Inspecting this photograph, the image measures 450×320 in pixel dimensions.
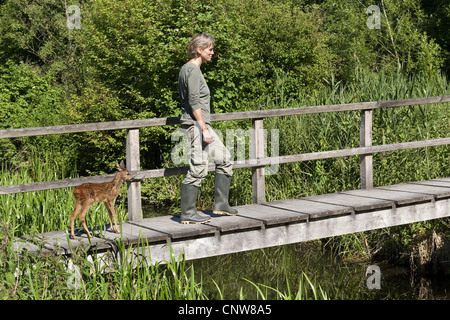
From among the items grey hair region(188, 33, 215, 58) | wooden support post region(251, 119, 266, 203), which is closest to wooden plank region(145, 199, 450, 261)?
wooden support post region(251, 119, 266, 203)

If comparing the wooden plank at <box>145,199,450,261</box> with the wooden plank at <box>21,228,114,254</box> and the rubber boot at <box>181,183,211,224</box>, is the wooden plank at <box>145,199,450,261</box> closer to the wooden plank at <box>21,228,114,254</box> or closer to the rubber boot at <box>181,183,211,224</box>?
the rubber boot at <box>181,183,211,224</box>

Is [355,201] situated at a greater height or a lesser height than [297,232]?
greater

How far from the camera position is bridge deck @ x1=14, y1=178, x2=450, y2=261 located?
6094mm

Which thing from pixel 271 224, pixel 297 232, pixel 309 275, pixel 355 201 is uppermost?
pixel 355 201

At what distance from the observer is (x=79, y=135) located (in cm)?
1478

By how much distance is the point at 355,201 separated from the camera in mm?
7633

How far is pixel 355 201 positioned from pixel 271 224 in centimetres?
128

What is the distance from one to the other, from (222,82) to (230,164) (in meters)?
7.80

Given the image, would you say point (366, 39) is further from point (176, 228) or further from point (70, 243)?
point (70, 243)

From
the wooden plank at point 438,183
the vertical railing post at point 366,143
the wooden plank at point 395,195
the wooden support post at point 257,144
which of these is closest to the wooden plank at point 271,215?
the wooden support post at point 257,144

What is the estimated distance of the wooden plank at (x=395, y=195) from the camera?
758 cm

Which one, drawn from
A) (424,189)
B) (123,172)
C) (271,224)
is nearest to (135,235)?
(123,172)

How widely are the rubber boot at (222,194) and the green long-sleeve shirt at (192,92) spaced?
64cm
